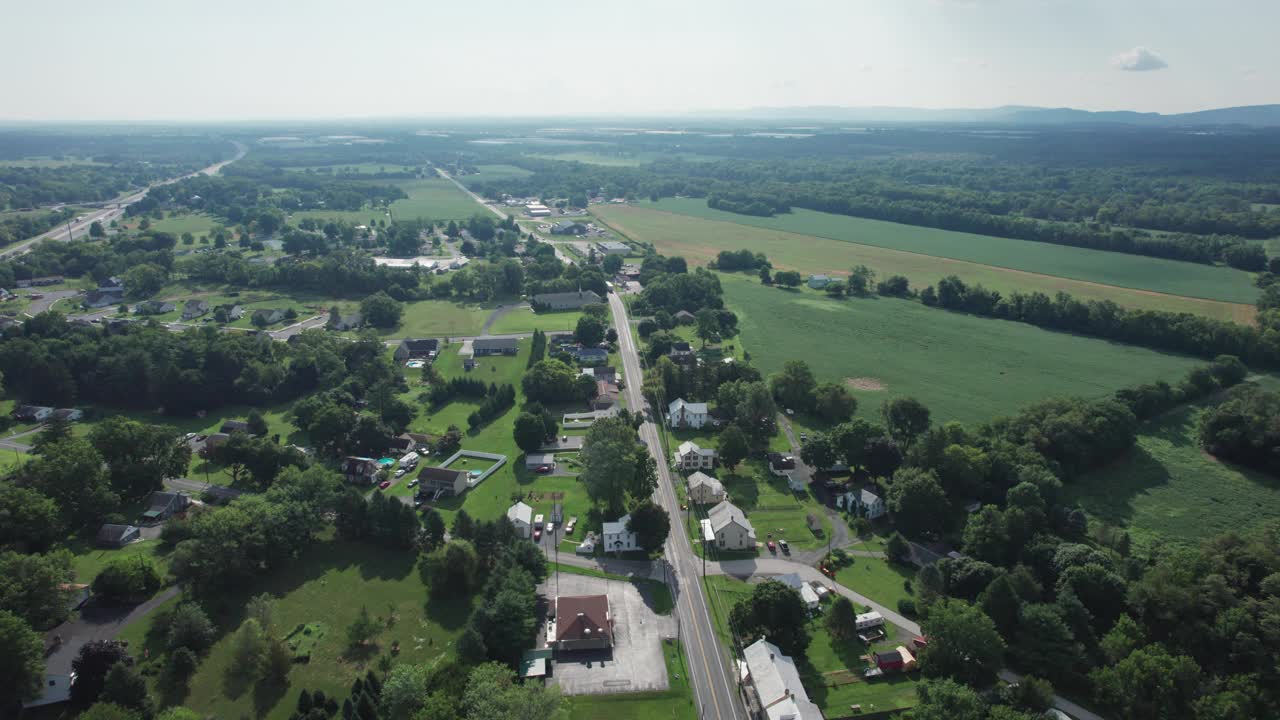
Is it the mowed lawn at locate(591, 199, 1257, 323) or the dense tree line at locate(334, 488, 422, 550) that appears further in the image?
the mowed lawn at locate(591, 199, 1257, 323)

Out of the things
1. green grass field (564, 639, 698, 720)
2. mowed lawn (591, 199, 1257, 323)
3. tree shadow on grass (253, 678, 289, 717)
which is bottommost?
tree shadow on grass (253, 678, 289, 717)

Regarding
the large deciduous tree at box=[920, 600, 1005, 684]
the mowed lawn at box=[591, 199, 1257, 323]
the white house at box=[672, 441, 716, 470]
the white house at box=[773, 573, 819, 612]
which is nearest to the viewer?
the large deciduous tree at box=[920, 600, 1005, 684]

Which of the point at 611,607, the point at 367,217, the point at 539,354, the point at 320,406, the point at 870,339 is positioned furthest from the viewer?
the point at 367,217

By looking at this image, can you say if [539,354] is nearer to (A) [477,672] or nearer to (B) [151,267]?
(A) [477,672]

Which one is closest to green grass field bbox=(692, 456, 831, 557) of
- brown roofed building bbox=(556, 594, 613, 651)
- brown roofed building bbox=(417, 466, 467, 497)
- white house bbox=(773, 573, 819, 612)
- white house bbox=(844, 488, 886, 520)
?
white house bbox=(844, 488, 886, 520)

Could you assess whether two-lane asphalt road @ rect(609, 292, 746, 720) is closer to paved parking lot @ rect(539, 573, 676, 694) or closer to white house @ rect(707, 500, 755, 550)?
paved parking lot @ rect(539, 573, 676, 694)

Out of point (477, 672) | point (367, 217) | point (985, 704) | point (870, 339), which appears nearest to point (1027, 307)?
point (870, 339)

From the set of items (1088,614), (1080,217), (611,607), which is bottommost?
(611,607)
